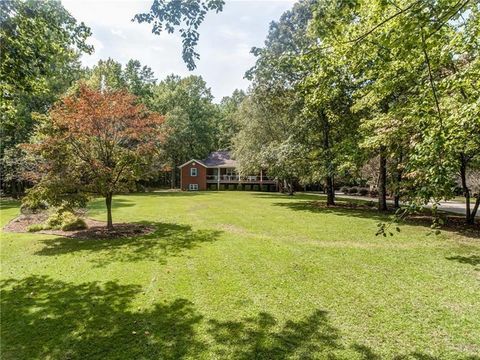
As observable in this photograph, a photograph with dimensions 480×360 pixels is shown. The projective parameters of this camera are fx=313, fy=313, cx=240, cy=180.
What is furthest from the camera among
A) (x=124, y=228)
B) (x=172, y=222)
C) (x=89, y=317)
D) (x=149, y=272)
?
(x=172, y=222)

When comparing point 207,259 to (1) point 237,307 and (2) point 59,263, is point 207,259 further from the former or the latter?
(2) point 59,263

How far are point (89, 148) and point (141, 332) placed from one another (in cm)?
903

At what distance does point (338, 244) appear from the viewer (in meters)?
10.1

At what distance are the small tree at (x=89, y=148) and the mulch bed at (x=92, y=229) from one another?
1.39 meters

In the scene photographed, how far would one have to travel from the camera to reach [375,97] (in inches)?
455

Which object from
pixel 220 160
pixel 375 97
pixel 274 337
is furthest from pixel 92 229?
pixel 220 160

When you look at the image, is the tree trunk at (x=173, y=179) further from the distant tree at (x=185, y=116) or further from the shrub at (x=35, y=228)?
the shrub at (x=35, y=228)

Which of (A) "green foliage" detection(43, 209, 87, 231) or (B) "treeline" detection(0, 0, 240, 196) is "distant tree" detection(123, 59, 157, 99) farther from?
(A) "green foliage" detection(43, 209, 87, 231)

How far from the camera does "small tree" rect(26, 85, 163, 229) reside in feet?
34.8

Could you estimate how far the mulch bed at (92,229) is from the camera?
451 inches

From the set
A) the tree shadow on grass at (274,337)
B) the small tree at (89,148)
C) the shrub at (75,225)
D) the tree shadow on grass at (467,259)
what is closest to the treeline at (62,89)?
the small tree at (89,148)

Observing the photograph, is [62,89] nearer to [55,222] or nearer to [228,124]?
[55,222]

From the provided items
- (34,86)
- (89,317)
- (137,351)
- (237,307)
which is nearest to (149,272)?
(89,317)

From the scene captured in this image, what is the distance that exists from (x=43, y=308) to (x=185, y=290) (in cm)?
246
